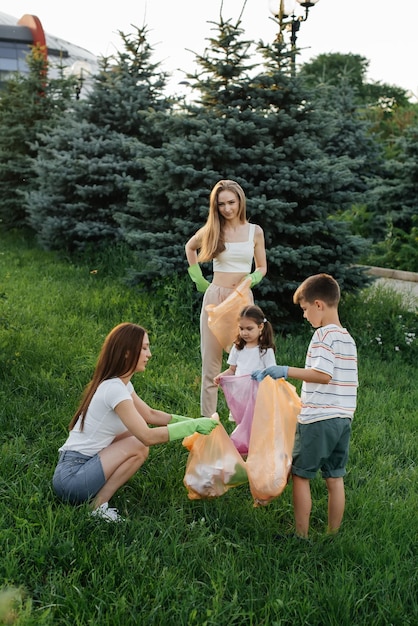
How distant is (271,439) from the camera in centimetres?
338

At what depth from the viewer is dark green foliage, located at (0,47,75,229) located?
12.8m

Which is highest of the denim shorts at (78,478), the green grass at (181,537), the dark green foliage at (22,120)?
the dark green foliage at (22,120)

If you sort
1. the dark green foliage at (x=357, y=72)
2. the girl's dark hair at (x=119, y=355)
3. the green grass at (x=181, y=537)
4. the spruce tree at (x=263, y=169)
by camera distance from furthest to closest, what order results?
the dark green foliage at (x=357, y=72)
the spruce tree at (x=263, y=169)
the girl's dark hair at (x=119, y=355)
the green grass at (x=181, y=537)

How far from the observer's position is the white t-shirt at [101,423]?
336 cm

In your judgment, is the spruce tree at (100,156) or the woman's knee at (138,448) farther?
the spruce tree at (100,156)

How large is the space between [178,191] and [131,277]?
1.19 meters

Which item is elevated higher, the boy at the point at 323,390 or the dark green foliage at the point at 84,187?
the dark green foliage at the point at 84,187

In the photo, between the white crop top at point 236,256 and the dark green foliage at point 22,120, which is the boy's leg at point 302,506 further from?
the dark green foliage at point 22,120

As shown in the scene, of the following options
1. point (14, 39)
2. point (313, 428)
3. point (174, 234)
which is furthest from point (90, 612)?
point (14, 39)

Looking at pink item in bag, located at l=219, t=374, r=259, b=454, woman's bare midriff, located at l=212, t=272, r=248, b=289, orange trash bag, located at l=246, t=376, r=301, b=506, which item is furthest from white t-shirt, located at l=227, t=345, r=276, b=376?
woman's bare midriff, located at l=212, t=272, r=248, b=289

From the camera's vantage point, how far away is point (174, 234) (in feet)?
24.6

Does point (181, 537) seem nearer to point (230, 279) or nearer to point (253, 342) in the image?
point (253, 342)

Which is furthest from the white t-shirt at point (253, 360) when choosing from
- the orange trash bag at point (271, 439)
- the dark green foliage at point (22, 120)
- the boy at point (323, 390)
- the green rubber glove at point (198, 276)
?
the dark green foliage at point (22, 120)

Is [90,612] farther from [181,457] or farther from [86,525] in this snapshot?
[181,457]
